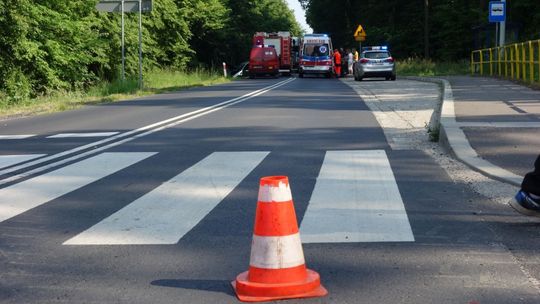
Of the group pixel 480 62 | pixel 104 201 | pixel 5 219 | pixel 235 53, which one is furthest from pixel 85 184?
pixel 235 53

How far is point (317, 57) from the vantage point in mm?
46938

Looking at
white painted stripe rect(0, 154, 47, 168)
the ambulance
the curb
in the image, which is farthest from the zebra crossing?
the ambulance

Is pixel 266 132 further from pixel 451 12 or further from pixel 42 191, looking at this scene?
pixel 451 12

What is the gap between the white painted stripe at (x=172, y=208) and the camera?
217 inches

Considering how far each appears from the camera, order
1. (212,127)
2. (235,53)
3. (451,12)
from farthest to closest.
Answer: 1. (235,53)
2. (451,12)
3. (212,127)

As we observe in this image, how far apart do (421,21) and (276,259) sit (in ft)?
212

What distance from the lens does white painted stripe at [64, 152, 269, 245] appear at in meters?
5.52

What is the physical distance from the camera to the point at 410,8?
6875 cm

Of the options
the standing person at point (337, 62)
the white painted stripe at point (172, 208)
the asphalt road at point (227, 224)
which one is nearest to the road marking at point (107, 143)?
the asphalt road at point (227, 224)

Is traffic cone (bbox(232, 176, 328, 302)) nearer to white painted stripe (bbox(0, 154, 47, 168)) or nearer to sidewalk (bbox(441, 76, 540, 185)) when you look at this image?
sidewalk (bbox(441, 76, 540, 185))

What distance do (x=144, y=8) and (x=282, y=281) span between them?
82.9 feet

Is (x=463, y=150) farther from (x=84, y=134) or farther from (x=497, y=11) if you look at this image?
(x=497, y=11)

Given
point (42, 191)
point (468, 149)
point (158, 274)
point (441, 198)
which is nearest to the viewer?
point (158, 274)

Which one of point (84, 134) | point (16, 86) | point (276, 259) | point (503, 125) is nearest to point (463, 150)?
point (503, 125)
